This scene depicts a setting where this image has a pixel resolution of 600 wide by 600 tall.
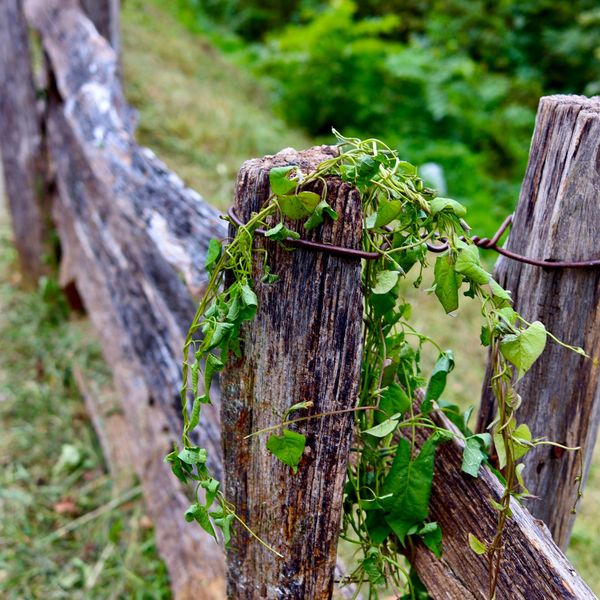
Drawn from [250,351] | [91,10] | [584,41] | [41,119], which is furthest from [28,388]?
[584,41]

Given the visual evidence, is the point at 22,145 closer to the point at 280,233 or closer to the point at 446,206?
the point at 280,233

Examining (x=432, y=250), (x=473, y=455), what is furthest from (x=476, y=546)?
(x=432, y=250)

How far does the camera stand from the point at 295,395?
3.31 feet

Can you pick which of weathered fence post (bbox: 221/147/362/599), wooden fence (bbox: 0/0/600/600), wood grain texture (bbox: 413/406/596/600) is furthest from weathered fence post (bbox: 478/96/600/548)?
weathered fence post (bbox: 221/147/362/599)

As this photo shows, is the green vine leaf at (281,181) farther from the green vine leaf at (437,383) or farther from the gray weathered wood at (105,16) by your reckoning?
the gray weathered wood at (105,16)

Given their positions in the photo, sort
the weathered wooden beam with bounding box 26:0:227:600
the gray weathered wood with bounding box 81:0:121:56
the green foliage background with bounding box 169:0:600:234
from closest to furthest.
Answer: the weathered wooden beam with bounding box 26:0:227:600
the gray weathered wood with bounding box 81:0:121:56
the green foliage background with bounding box 169:0:600:234

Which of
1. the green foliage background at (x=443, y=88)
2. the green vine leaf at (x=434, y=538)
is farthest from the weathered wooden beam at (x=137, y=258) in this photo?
the green foliage background at (x=443, y=88)

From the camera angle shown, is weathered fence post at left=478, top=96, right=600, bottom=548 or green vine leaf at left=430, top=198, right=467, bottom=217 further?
weathered fence post at left=478, top=96, right=600, bottom=548

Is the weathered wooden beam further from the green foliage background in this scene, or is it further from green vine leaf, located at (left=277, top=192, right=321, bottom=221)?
the green foliage background

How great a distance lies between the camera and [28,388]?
326cm

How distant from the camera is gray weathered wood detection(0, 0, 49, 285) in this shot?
347 cm

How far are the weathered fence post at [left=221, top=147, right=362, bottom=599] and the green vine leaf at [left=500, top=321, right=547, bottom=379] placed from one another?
23 cm

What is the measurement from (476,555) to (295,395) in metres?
0.39

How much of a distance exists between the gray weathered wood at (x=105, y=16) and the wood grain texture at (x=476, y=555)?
11.9 ft
